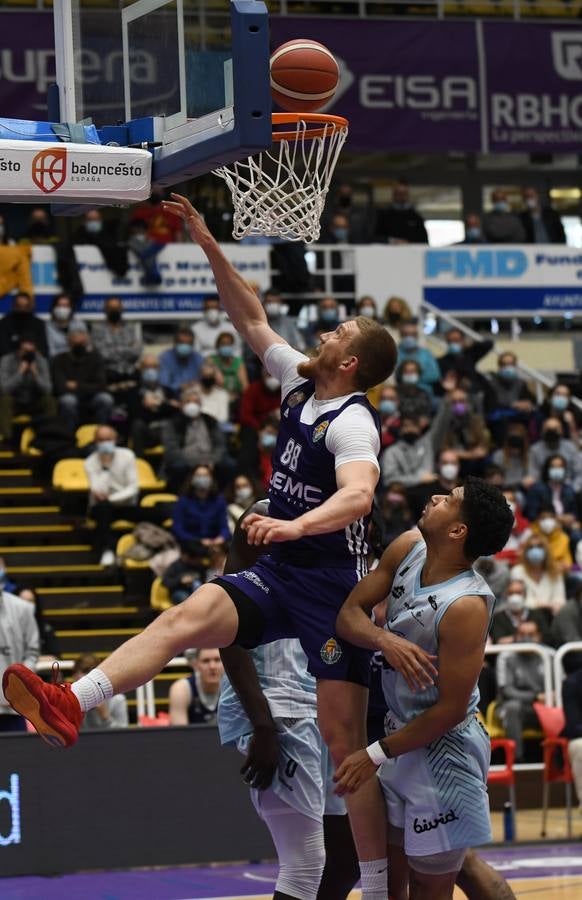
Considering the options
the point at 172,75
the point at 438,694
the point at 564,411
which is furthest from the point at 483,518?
the point at 564,411

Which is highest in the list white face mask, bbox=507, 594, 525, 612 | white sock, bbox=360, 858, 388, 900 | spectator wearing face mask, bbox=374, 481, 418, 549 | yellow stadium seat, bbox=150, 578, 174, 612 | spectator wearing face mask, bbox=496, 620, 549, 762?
spectator wearing face mask, bbox=374, 481, 418, 549

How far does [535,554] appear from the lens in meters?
15.5

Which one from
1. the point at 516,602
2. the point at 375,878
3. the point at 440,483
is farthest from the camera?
the point at 440,483

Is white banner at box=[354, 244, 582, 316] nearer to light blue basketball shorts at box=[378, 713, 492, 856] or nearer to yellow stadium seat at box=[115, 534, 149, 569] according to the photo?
yellow stadium seat at box=[115, 534, 149, 569]

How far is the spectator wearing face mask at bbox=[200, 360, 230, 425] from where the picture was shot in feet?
58.5

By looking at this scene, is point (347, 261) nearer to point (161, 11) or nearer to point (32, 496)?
point (32, 496)

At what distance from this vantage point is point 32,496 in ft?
56.1

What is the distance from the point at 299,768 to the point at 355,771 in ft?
2.02

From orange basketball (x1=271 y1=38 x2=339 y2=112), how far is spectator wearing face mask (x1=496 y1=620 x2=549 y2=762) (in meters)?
7.15

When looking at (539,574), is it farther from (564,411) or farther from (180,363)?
(180,363)

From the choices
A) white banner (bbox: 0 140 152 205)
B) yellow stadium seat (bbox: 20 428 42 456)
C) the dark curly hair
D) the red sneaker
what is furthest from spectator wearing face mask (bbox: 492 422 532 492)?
the red sneaker

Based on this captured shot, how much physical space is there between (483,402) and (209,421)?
376 centimetres

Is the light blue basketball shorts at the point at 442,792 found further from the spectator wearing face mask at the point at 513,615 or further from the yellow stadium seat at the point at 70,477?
the yellow stadium seat at the point at 70,477

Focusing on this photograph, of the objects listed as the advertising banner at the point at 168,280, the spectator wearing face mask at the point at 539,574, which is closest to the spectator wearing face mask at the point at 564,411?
the spectator wearing face mask at the point at 539,574
